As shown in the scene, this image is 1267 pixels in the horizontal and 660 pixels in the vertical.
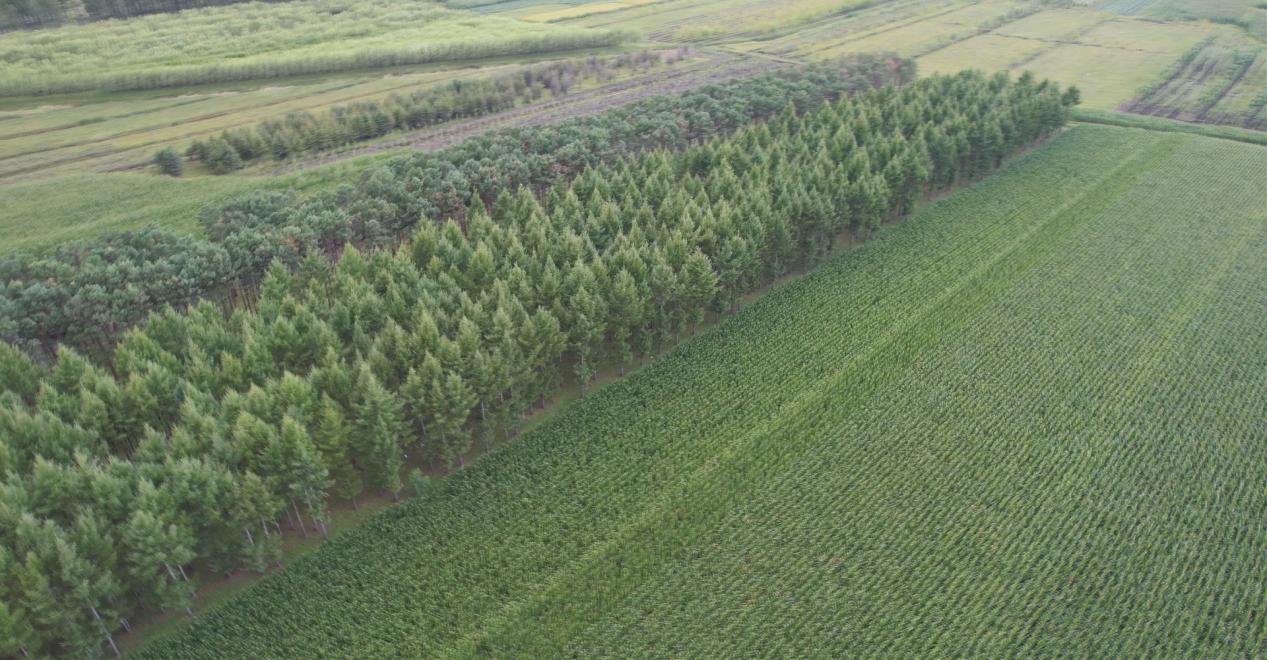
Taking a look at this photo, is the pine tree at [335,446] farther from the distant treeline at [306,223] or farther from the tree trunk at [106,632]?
the distant treeline at [306,223]

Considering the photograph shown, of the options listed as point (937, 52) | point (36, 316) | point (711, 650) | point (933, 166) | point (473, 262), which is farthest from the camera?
point (937, 52)

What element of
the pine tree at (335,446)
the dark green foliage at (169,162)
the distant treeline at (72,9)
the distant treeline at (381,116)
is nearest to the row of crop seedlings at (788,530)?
the pine tree at (335,446)

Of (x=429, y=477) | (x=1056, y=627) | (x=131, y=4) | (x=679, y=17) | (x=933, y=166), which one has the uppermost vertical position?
(x=131, y=4)

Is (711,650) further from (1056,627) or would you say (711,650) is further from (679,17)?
(679,17)

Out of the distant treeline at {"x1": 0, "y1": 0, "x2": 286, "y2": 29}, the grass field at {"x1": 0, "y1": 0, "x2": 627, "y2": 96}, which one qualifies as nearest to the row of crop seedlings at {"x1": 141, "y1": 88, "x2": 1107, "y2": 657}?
the grass field at {"x1": 0, "y1": 0, "x2": 627, "y2": 96}

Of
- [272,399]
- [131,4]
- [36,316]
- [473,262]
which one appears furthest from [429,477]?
[131,4]

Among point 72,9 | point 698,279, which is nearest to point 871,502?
point 698,279
